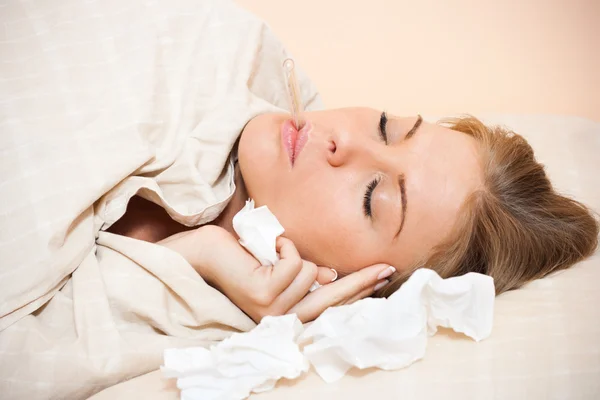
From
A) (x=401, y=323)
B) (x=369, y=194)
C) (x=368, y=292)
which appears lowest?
(x=368, y=292)

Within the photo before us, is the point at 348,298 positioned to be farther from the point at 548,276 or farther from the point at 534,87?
the point at 534,87

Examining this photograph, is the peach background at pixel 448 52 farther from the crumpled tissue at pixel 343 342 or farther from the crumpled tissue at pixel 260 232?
the crumpled tissue at pixel 343 342

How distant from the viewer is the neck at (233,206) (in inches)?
53.0

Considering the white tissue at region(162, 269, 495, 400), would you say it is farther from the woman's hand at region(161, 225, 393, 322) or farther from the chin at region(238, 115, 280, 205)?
the chin at region(238, 115, 280, 205)

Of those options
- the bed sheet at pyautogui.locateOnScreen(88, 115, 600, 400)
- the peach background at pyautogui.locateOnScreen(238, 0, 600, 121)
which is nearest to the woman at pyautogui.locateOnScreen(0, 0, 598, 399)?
the bed sheet at pyautogui.locateOnScreen(88, 115, 600, 400)

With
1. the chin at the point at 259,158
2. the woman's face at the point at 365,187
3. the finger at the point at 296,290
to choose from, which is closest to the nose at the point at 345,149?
the woman's face at the point at 365,187

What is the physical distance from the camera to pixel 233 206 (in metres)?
1.35

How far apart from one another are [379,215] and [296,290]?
23 cm

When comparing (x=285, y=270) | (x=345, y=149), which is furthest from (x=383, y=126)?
(x=285, y=270)

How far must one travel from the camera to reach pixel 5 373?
94 centimetres

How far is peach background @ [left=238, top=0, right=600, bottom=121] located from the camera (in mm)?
2000

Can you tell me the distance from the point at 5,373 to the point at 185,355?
12.1 inches

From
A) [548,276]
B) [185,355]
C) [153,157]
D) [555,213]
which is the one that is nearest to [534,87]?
[555,213]

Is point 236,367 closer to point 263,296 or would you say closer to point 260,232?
point 263,296
